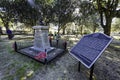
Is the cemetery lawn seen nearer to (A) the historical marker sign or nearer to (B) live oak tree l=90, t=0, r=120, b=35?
(A) the historical marker sign

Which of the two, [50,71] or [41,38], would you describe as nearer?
[50,71]

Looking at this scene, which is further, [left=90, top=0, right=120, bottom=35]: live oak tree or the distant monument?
[left=90, top=0, right=120, bottom=35]: live oak tree

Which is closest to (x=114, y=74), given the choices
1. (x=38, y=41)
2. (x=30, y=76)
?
(x=30, y=76)

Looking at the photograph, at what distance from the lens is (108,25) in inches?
448

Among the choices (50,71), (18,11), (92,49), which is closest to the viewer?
(92,49)

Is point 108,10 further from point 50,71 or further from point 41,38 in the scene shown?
point 50,71

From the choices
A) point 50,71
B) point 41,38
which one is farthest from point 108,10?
point 50,71

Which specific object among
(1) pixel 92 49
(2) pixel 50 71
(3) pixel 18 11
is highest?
(3) pixel 18 11

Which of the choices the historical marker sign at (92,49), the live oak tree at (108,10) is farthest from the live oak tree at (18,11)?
the historical marker sign at (92,49)

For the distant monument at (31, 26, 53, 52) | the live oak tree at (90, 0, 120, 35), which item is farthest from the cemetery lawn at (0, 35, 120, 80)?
the live oak tree at (90, 0, 120, 35)

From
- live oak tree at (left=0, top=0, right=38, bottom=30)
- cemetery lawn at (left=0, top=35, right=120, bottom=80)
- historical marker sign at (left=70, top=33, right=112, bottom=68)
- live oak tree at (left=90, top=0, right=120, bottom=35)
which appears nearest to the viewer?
historical marker sign at (left=70, top=33, right=112, bottom=68)

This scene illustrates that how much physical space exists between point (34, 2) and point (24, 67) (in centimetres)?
1385

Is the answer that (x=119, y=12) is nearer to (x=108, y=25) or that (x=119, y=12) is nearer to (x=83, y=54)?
(x=108, y=25)

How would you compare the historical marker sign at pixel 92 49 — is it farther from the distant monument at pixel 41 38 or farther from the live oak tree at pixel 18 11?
the live oak tree at pixel 18 11
